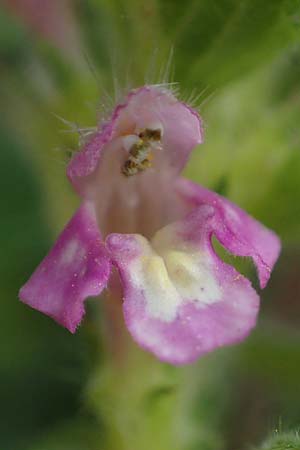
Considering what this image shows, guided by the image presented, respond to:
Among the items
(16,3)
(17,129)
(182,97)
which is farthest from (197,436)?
(16,3)

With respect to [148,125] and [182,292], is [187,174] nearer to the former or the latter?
[148,125]

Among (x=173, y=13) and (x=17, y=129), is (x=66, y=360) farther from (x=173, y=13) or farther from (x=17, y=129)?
(x=173, y=13)

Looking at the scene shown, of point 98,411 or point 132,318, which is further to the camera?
point 98,411

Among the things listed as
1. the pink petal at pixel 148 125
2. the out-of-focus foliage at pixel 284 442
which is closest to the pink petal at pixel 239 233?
the pink petal at pixel 148 125

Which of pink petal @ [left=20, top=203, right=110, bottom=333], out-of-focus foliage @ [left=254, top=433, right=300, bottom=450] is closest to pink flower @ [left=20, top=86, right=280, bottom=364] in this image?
pink petal @ [left=20, top=203, right=110, bottom=333]

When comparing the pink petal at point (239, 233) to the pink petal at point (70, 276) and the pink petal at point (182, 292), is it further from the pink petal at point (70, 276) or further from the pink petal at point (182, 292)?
the pink petal at point (70, 276)

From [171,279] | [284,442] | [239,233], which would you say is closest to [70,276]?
[171,279]

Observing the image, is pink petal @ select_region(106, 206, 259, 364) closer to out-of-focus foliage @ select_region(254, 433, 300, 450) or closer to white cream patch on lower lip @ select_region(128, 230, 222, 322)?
white cream patch on lower lip @ select_region(128, 230, 222, 322)
